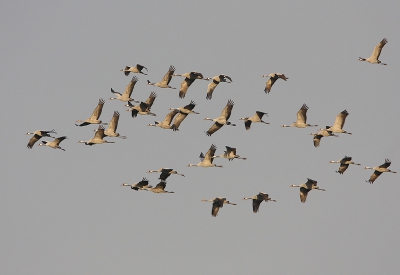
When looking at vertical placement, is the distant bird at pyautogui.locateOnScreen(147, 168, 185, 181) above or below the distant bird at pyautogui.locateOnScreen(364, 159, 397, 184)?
below

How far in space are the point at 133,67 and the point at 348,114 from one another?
46.7 ft

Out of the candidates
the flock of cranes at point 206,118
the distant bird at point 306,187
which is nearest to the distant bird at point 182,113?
the flock of cranes at point 206,118

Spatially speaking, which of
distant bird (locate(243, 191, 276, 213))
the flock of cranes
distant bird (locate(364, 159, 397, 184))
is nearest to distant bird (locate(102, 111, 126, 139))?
the flock of cranes

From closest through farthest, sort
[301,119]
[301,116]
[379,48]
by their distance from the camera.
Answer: [379,48], [301,116], [301,119]

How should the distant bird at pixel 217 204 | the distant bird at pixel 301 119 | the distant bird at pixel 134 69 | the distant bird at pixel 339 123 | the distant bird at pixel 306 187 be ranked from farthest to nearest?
the distant bird at pixel 134 69 < the distant bird at pixel 217 204 < the distant bird at pixel 301 119 < the distant bird at pixel 306 187 < the distant bird at pixel 339 123

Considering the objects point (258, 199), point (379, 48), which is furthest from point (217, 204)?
point (379, 48)

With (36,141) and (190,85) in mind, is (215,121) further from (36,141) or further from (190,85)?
(36,141)

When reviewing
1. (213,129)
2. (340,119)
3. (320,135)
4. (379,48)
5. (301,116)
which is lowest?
(213,129)

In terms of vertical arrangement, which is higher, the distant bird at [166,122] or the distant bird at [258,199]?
the distant bird at [166,122]

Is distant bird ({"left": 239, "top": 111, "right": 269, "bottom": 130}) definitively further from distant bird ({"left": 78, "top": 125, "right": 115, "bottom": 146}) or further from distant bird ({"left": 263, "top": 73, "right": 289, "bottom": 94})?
distant bird ({"left": 78, "top": 125, "right": 115, "bottom": 146})

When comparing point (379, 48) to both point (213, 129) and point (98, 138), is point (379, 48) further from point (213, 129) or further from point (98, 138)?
point (98, 138)

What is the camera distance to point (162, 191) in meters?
79.0

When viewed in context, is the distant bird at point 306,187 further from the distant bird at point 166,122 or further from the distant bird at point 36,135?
the distant bird at point 36,135

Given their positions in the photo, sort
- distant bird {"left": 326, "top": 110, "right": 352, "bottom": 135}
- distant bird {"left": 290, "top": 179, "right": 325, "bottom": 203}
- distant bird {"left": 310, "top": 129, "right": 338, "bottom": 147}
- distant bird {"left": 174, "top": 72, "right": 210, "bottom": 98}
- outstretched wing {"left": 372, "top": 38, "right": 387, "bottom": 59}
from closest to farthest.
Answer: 1. outstretched wing {"left": 372, "top": 38, "right": 387, "bottom": 59}
2. distant bird {"left": 326, "top": 110, "right": 352, "bottom": 135}
3. distant bird {"left": 310, "top": 129, "right": 338, "bottom": 147}
4. distant bird {"left": 290, "top": 179, "right": 325, "bottom": 203}
5. distant bird {"left": 174, "top": 72, "right": 210, "bottom": 98}
